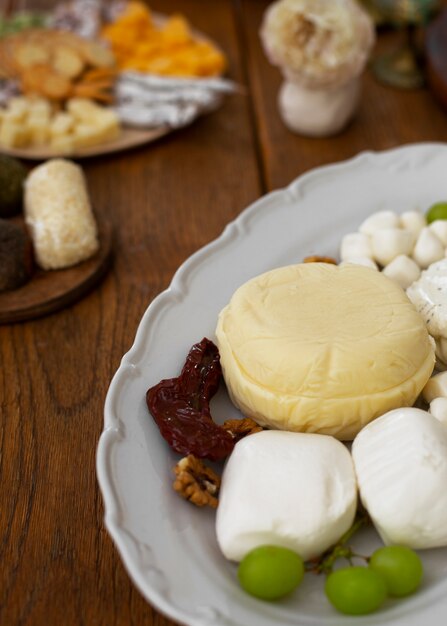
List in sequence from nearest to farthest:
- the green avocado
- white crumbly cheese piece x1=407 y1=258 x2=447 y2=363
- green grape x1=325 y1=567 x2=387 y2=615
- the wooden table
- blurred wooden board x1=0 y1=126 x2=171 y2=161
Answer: green grape x1=325 y1=567 x2=387 y2=615 → the wooden table → white crumbly cheese piece x1=407 y1=258 x2=447 y2=363 → the green avocado → blurred wooden board x1=0 y1=126 x2=171 y2=161

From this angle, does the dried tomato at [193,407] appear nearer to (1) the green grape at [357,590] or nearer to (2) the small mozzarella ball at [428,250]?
(1) the green grape at [357,590]

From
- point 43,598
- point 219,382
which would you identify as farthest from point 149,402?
point 43,598

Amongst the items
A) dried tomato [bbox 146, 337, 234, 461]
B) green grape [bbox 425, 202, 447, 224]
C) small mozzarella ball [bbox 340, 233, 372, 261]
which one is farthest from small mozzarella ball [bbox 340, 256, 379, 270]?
dried tomato [bbox 146, 337, 234, 461]

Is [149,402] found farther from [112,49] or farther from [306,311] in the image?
[112,49]

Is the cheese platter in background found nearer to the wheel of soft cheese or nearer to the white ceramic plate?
the white ceramic plate

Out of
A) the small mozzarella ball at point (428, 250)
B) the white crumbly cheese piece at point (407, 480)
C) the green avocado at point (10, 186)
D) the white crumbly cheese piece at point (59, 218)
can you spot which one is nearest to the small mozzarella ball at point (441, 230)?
the small mozzarella ball at point (428, 250)
